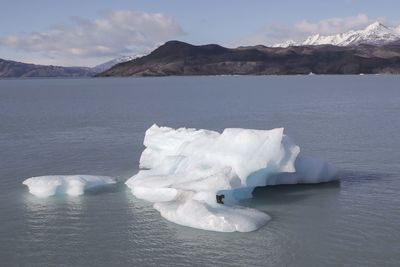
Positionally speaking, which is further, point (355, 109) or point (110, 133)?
Result: point (355, 109)

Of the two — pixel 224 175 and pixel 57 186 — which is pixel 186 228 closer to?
pixel 224 175

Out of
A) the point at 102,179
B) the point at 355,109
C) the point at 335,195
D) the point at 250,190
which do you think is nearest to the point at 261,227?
the point at 250,190

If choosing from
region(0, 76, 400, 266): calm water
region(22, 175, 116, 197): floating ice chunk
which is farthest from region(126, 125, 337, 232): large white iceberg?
region(22, 175, 116, 197): floating ice chunk

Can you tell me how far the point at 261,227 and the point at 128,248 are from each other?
5113mm

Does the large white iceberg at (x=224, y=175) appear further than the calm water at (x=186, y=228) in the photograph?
Yes

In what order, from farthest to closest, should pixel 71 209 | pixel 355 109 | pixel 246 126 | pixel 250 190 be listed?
pixel 355 109 → pixel 246 126 → pixel 250 190 → pixel 71 209

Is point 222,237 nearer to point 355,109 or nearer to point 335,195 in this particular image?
point 335,195

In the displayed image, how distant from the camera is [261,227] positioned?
65.4 ft

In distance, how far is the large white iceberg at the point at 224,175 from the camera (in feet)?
66.8

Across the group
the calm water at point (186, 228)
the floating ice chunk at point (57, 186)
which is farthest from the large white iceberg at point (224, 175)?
the floating ice chunk at point (57, 186)

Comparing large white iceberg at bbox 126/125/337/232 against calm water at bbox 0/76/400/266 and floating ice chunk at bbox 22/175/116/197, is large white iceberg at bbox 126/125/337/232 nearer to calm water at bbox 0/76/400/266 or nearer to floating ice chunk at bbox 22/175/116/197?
calm water at bbox 0/76/400/266

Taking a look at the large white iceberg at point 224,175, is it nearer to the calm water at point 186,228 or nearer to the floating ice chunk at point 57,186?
the calm water at point 186,228

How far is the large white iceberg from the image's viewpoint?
20375 millimetres

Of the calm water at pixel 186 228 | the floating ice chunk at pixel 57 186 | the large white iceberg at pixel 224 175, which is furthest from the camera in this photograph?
the floating ice chunk at pixel 57 186
